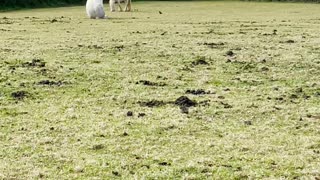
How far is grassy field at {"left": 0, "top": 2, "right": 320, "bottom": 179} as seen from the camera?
6363 mm

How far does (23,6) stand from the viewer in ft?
148

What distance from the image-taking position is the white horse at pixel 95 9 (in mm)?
29047

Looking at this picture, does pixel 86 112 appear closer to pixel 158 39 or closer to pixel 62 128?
pixel 62 128

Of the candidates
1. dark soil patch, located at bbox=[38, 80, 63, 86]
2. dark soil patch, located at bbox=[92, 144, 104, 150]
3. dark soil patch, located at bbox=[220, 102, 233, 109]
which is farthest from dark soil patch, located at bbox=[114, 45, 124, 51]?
dark soil patch, located at bbox=[92, 144, 104, 150]

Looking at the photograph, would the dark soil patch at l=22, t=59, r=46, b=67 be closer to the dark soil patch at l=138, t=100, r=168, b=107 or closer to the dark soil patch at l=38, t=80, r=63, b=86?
the dark soil patch at l=38, t=80, r=63, b=86

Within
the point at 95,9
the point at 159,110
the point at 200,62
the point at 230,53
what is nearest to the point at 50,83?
the point at 159,110

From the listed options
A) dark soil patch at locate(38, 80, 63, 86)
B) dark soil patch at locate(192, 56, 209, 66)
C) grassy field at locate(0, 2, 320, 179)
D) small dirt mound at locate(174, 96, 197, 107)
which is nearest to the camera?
grassy field at locate(0, 2, 320, 179)

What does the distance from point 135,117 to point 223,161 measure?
2313 millimetres

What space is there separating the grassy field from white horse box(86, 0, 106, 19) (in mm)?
11656

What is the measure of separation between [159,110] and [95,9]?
20.9 metres

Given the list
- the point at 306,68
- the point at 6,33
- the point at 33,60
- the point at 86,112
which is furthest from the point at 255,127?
the point at 6,33

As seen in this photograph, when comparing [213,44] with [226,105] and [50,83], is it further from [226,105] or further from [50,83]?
[226,105]

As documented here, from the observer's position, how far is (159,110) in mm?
9047

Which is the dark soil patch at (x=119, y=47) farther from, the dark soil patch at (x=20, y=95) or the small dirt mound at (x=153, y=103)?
the small dirt mound at (x=153, y=103)
